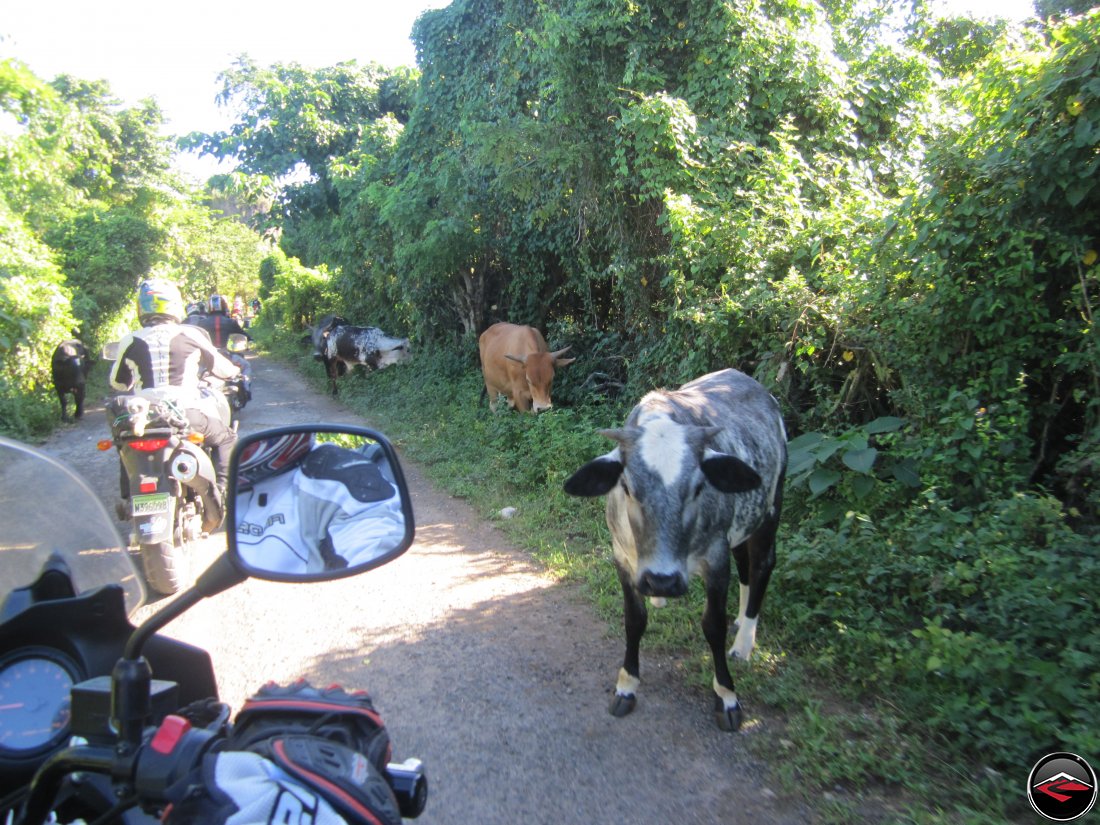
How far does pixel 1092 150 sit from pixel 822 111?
3.99 meters

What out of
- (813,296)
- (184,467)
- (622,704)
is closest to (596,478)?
(622,704)

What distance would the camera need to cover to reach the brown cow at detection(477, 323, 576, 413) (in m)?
9.57

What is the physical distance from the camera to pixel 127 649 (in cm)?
159

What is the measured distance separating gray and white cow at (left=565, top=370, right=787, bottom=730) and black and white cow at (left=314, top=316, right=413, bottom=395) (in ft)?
37.7

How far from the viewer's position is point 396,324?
680 inches

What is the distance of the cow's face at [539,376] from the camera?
376 inches

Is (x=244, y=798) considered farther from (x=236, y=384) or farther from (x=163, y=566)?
(x=236, y=384)

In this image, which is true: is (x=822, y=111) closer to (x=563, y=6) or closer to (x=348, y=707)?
(x=563, y=6)

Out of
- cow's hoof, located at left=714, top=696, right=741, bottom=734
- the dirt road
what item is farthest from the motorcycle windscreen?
cow's hoof, located at left=714, top=696, right=741, bottom=734

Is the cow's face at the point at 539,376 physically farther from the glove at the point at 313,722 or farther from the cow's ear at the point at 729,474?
the glove at the point at 313,722

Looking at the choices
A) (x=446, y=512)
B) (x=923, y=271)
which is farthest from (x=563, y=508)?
(x=923, y=271)

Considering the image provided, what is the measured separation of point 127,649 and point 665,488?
2.26m

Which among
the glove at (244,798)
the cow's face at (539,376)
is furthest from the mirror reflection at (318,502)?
the cow's face at (539,376)

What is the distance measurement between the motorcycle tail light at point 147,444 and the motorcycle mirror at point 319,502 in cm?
340
